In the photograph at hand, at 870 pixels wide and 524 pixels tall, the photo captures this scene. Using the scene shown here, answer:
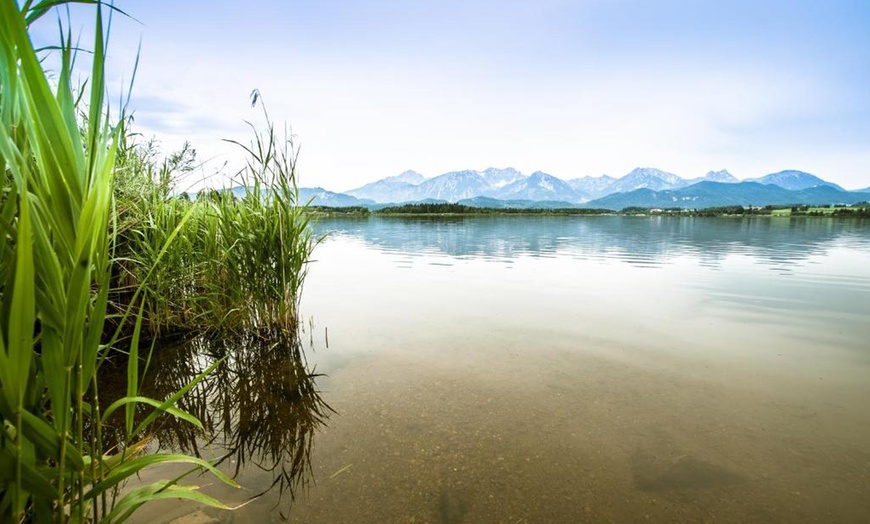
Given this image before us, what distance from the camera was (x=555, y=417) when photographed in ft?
16.1

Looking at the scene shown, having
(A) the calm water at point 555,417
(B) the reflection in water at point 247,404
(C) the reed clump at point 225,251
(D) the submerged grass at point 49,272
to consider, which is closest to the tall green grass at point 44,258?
(D) the submerged grass at point 49,272

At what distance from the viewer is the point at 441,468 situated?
3912 mm

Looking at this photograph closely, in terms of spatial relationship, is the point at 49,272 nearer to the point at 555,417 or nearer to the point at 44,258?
the point at 44,258

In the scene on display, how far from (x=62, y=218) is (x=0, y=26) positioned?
69 centimetres

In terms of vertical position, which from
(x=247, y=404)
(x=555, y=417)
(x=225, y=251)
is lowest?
(x=555, y=417)

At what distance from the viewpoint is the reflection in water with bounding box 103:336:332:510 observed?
4.04 m

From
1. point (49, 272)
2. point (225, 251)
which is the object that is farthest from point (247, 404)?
point (49, 272)

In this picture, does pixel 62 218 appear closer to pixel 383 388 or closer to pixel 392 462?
pixel 392 462

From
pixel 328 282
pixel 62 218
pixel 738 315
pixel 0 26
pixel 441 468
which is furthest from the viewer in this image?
pixel 328 282

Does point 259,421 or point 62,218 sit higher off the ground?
point 62,218

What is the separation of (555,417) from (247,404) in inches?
157

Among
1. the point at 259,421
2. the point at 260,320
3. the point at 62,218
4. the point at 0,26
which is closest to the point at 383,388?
the point at 259,421

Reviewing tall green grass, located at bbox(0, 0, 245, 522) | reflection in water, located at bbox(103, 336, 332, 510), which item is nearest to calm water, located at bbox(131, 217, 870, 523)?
reflection in water, located at bbox(103, 336, 332, 510)

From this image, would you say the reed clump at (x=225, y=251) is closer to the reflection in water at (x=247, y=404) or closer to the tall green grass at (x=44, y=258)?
the reflection in water at (x=247, y=404)
